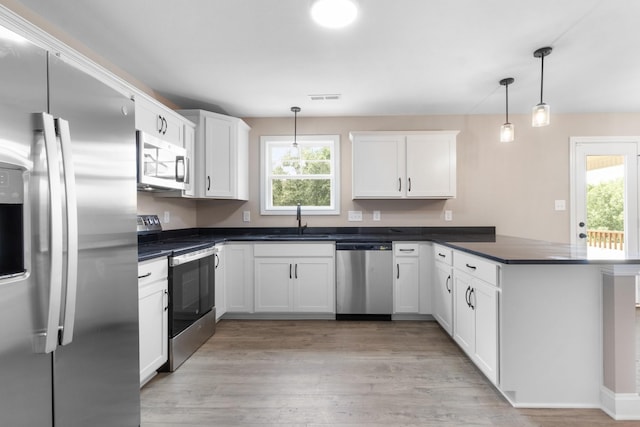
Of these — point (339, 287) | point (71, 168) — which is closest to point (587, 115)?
point (339, 287)

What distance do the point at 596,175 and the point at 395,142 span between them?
8.19ft

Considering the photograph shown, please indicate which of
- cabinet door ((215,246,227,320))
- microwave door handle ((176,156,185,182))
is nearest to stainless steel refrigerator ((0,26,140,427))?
microwave door handle ((176,156,185,182))

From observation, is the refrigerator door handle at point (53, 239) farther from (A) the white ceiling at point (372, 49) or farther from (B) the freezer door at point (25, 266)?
(A) the white ceiling at point (372, 49)

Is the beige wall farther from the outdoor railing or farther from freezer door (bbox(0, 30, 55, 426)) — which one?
freezer door (bbox(0, 30, 55, 426))

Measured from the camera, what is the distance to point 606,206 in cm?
376

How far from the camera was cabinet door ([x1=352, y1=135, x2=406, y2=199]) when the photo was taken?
141 inches

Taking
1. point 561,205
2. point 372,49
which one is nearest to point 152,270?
point 372,49

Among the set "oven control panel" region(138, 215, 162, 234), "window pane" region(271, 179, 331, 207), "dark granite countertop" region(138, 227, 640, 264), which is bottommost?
"dark granite countertop" region(138, 227, 640, 264)

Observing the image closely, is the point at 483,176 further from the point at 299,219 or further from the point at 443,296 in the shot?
the point at 299,219

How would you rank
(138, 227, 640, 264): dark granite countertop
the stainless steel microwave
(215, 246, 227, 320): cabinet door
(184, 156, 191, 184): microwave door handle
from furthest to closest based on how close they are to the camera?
(215, 246, 227, 320): cabinet door → (184, 156, 191, 184): microwave door handle → the stainless steel microwave → (138, 227, 640, 264): dark granite countertop

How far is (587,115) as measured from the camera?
12.4 ft

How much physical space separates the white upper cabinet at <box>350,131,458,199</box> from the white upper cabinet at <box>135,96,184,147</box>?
1.85 m

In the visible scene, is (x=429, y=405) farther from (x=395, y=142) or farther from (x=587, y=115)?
(x=587, y=115)

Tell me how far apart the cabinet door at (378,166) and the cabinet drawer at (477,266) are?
1202 millimetres
